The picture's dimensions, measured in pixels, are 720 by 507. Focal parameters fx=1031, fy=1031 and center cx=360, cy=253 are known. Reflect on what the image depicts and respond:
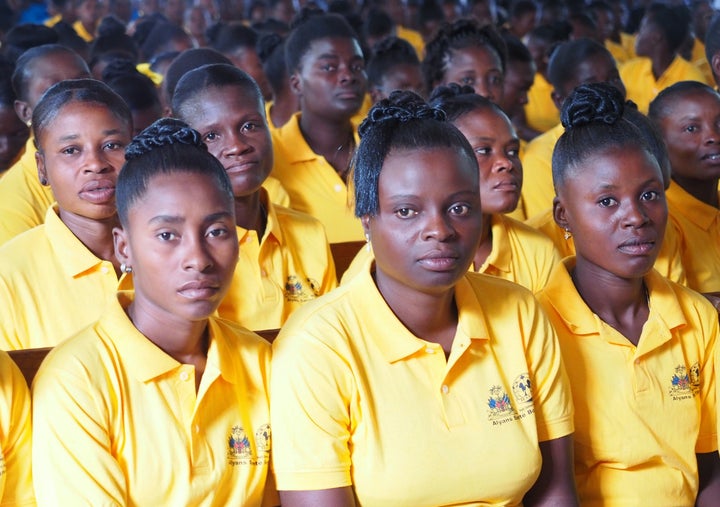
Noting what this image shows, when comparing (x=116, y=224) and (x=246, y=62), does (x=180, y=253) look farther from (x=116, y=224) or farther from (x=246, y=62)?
(x=246, y=62)

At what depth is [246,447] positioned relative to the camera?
1.94m

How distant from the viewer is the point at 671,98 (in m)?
3.42

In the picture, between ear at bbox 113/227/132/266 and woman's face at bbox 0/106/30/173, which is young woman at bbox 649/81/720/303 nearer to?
ear at bbox 113/227/132/266

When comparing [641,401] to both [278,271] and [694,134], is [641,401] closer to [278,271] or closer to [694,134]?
[278,271]

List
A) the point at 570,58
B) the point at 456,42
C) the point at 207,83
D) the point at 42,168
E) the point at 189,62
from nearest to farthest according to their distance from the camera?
1. the point at 42,168
2. the point at 207,83
3. the point at 189,62
4. the point at 456,42
5. the point at 570,58

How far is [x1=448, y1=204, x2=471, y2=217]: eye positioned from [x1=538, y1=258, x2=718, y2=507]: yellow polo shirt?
44 centimetres

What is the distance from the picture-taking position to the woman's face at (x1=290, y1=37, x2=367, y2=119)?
3.99 metres

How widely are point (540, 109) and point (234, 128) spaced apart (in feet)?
13.4

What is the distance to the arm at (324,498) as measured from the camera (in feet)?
6.13

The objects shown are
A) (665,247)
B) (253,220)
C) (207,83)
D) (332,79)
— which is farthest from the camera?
(332,79)

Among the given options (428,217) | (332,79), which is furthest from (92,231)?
(332,79)

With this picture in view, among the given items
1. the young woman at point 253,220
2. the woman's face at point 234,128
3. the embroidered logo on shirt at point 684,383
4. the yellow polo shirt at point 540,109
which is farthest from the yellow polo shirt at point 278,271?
the yellow polo shirt at point 540,109

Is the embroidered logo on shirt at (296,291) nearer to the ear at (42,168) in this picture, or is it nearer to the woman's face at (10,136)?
the ear at (42,168)

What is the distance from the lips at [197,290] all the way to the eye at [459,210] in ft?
1.56
